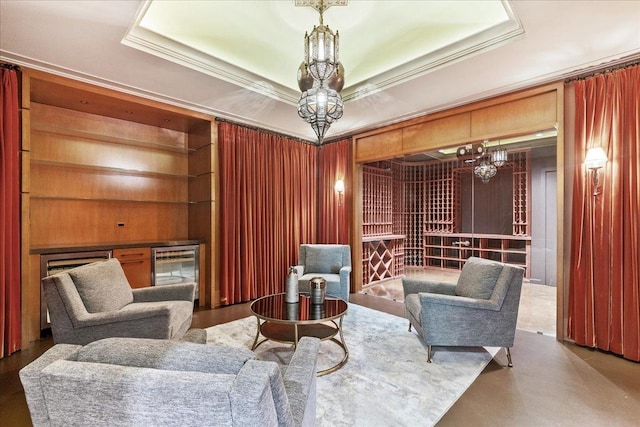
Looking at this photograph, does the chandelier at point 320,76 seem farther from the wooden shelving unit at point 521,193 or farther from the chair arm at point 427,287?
the wooden shelving unit at point 521,193

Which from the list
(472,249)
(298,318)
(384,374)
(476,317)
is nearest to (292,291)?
(298,318)

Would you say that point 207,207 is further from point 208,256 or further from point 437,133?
point 437,133

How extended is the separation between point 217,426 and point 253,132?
4342mm

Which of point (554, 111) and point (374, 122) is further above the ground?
point (374, 122)

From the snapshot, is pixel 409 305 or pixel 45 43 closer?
pixel 45 43

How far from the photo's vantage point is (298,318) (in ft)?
8.16

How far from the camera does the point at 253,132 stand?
15.5 ft

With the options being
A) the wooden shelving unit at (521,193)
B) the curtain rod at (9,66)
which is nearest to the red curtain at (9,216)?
the curtain rod at (9,66)

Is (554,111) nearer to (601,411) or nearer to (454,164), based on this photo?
(454,164)

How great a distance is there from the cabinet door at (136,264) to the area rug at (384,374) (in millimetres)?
1262

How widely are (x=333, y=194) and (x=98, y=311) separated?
3826mm

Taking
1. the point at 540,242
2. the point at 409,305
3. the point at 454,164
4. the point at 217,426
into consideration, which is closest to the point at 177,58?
the point at 217,426

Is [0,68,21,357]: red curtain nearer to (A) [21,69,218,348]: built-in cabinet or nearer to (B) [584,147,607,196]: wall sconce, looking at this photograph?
(A) [21,69,218,348]: built-in cabinet

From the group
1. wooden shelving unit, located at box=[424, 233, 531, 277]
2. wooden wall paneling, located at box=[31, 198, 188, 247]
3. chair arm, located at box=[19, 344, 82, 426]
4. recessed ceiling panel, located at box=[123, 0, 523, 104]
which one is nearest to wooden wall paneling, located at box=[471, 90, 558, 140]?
recessed ceiling panel, located at box=[123, 0, 523, 104]
